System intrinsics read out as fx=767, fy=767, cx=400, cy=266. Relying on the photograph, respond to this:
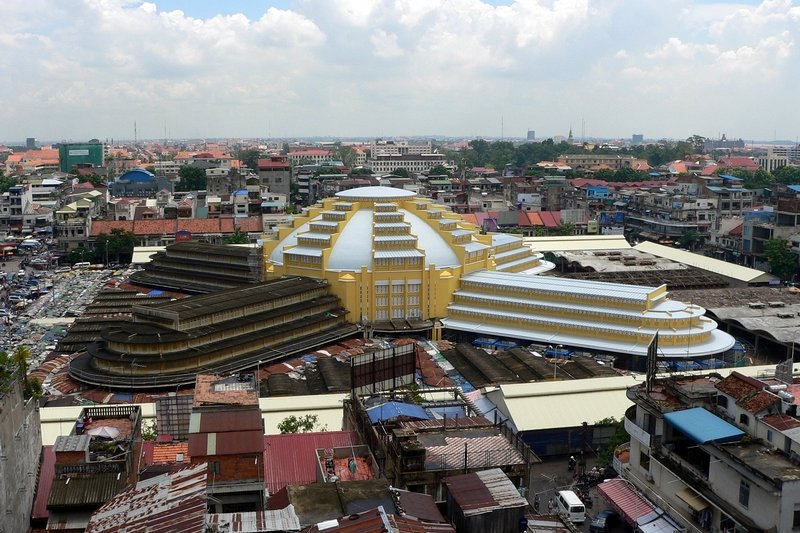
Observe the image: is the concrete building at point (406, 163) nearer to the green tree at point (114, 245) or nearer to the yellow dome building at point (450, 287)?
the green tree at point (114, 245)

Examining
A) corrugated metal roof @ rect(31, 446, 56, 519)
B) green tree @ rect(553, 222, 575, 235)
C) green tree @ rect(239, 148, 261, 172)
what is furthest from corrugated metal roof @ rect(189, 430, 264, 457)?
green tree @ rect(239, 148, 261, 172)

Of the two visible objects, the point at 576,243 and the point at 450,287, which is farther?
the point at 576,243

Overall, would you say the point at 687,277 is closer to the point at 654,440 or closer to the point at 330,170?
the point at 654,440

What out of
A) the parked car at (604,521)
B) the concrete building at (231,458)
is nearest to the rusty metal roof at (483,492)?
the concrete building at (231,458)

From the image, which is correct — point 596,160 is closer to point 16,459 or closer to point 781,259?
point 781,259

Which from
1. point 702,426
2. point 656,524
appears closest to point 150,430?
point 656,524

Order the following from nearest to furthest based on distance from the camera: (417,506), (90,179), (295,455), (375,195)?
1. (417,506)
2. (295,455)
3. (375,195)
4. (90,179)

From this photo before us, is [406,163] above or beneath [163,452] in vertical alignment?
above

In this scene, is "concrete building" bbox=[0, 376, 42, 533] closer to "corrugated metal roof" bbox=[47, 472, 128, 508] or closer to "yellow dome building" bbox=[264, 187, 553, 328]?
"corrugated metal roof" bbox=[47, 472, 128, 508]
